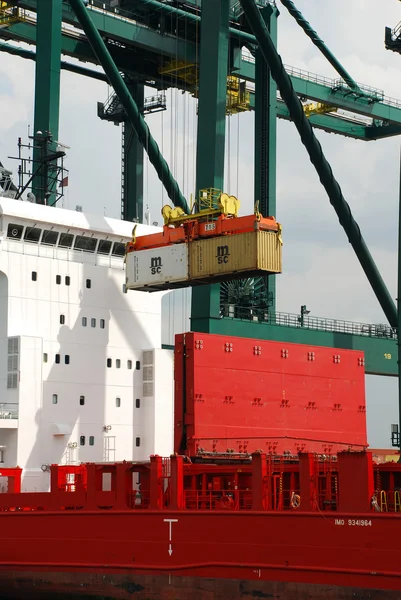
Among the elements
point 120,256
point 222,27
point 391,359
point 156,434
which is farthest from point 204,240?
point 391,359

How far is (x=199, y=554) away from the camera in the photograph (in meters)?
19.0

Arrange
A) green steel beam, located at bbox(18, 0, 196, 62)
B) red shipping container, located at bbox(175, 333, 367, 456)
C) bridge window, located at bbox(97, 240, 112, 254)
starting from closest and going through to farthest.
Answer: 1. red shipping container, located at bbox(175, 333, 367, 456)
2. bridge window, located at bbox(97, 240, 112, 254)
3. green steel beam, located at bbox(18, 0, 196, 62)

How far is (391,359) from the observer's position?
32.8 m

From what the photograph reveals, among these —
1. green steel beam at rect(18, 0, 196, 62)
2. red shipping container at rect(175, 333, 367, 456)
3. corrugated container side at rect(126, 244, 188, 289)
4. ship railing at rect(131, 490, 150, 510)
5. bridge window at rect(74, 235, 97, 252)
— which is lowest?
ship railing at rect(131, 490, 150, 510)

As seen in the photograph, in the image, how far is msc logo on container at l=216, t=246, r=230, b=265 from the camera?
23719 millimetres

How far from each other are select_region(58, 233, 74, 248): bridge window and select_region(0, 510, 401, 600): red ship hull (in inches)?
241

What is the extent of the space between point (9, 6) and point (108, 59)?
10.7 ft

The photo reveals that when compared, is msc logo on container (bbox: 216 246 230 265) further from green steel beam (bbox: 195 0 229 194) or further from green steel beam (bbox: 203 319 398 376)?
green steel beam (bbox: 195 0 229 194)

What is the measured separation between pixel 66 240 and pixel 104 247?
1.15 metres

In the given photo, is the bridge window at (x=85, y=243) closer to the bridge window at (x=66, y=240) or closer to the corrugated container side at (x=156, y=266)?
the bridge window at (x=66, y=240)

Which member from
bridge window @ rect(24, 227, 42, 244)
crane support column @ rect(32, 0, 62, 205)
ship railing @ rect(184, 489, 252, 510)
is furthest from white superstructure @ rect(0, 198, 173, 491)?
crane support column @ rect(32, 0, 62, 205)

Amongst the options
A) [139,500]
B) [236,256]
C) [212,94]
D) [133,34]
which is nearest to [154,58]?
[133,34]

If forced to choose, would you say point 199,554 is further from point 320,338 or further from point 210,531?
point 320,338

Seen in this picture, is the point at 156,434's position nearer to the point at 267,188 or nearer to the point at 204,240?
the point at 204,240
